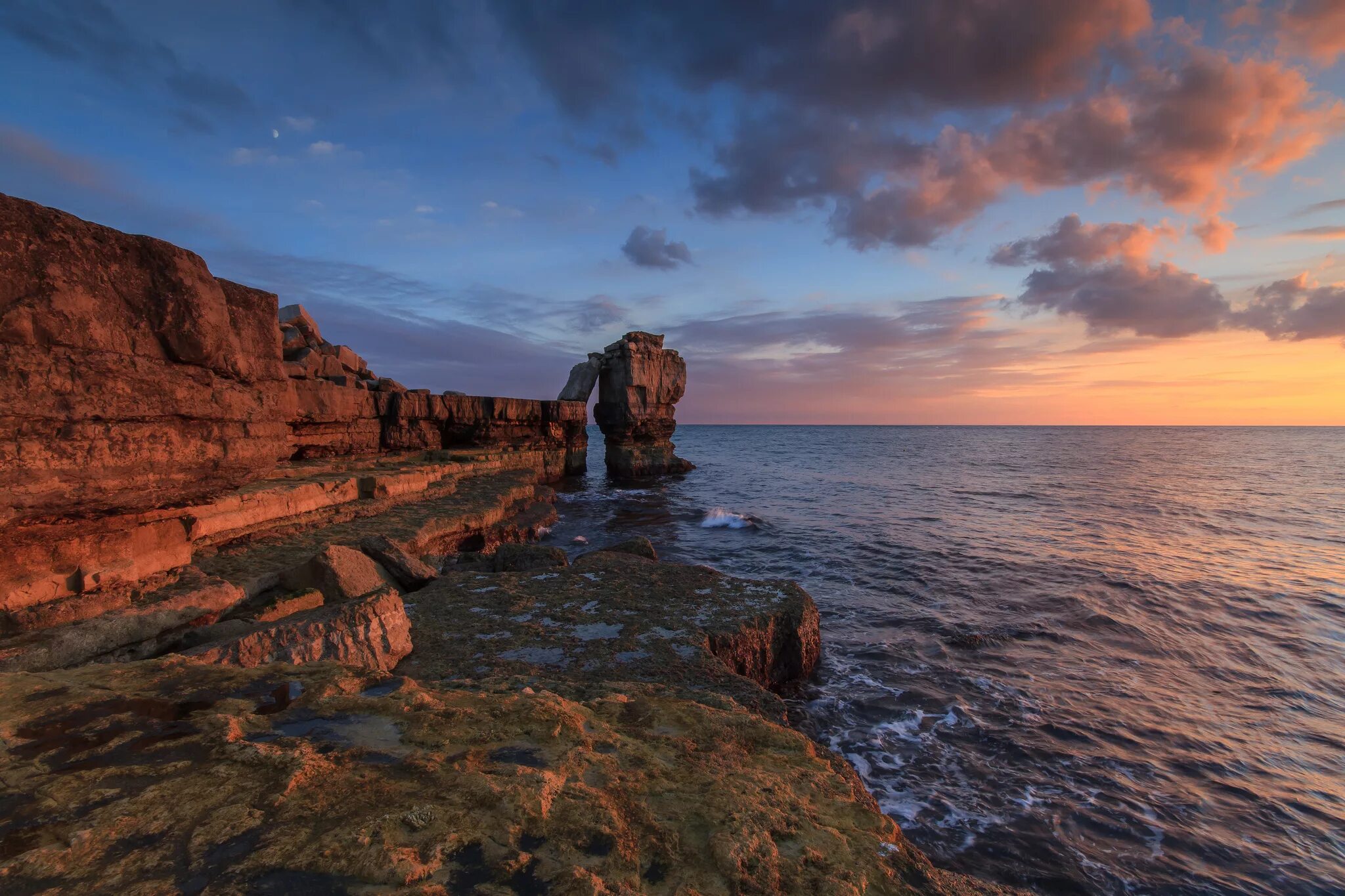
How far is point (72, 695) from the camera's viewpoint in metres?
2.76

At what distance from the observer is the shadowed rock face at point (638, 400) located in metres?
31.8

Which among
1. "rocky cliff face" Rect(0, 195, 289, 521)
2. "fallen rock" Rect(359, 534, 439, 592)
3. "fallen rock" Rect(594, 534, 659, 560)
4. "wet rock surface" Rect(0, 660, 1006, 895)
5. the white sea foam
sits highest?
"rocky cliff face" Rect(0, 195, 289, 521)

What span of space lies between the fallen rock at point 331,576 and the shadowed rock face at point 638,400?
26.1 m

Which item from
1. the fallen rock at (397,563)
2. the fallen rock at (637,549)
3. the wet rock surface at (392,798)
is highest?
the wet rock surface at (392,798)

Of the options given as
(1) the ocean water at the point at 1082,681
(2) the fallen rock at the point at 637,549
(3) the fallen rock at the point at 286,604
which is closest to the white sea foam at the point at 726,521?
(1) the ocean water at the point at 1082,681

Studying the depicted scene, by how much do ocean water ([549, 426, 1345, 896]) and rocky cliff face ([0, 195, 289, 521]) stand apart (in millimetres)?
6886

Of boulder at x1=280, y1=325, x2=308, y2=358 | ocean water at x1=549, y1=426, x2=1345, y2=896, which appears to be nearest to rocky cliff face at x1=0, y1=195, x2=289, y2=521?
ocean water at x1=549, y1=426, x2=1345, y2=896

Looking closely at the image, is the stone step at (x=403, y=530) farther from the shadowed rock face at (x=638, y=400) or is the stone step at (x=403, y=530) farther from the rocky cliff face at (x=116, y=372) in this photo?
the shadowed rock face at (x=638, y=400)

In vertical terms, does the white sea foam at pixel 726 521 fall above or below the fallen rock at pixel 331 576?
below

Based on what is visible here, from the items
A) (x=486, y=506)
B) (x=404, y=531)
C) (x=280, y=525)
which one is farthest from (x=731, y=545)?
(x=280, y=525)

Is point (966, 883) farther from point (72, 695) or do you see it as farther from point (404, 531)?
point (404, 531)

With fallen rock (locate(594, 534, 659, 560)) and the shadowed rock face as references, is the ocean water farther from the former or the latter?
the shadowed rock face

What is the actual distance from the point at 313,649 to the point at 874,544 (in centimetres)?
1469

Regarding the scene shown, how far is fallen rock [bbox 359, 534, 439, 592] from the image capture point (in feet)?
22.6
